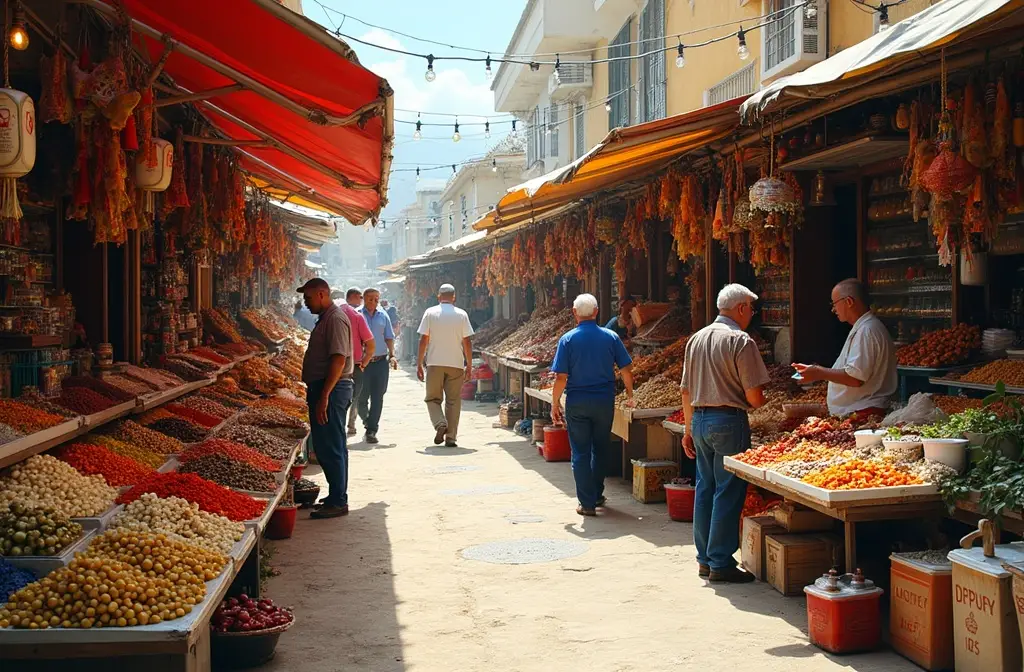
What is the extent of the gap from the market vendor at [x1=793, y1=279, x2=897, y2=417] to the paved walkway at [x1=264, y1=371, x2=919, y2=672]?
1.40 meters

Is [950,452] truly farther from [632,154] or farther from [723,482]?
[632,154]

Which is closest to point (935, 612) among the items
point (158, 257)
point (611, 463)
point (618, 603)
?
point (618, 603)

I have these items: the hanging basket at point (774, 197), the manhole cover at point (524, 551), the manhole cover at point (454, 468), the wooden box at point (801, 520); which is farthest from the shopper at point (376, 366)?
the wooden box at point (801, 520)

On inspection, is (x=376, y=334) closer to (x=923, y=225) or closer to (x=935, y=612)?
(x=923, y=225)

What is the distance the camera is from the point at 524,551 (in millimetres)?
7203

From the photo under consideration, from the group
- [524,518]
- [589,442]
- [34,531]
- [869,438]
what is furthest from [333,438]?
[869,438]

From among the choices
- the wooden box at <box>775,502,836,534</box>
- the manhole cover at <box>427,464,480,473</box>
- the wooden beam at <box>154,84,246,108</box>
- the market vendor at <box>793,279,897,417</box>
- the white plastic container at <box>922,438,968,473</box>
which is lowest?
the manhole cover at <box>427,464,480,473</box>

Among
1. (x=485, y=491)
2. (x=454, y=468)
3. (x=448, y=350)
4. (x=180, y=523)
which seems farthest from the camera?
(x=448, y=350)

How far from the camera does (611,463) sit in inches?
429

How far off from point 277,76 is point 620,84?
15.7 metres

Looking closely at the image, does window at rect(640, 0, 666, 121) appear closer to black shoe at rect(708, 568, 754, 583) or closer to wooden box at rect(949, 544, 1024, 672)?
black shoe at rect(708, 568, 754, 583)

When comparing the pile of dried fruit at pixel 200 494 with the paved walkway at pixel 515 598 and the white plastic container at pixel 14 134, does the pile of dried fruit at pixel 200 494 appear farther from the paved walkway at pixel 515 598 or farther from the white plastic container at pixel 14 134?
the white plastic container at pixel 14 134

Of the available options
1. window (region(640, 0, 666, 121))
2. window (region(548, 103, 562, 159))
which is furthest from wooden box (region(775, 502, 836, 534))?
window (region(548, 103, 562, 159))

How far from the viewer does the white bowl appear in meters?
5.59
